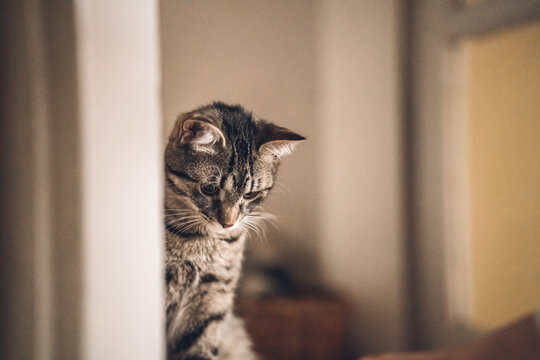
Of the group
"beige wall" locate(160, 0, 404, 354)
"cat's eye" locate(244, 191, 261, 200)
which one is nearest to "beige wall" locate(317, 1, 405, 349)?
"beige wall" locate(160, 0, 404, 354)

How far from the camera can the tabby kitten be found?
45 cm

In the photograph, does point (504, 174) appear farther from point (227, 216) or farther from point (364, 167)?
point (227, 216)

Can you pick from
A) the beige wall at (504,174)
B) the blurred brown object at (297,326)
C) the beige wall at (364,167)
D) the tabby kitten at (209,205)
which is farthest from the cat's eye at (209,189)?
the beige wall at (504,174)

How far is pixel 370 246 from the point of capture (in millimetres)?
1088

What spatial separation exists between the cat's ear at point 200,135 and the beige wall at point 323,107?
0.03 metres

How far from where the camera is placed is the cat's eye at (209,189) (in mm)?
474

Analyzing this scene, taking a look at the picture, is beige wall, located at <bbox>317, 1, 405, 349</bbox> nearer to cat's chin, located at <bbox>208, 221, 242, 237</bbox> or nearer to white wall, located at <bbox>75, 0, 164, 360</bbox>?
cat's chin, located at <bbox>208, 221, 242, 237</bbox>

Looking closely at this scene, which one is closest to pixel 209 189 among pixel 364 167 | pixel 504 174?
pixel 364 167

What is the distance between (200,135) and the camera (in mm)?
447

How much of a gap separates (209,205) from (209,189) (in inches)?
0.8

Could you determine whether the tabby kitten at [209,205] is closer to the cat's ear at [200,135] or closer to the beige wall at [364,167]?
the cat's ear at [200,135]

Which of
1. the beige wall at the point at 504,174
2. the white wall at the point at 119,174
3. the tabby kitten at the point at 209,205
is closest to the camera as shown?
the white wall at the point at 119,174

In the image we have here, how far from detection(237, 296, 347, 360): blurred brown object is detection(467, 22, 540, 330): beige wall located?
Answer: 1.33ft

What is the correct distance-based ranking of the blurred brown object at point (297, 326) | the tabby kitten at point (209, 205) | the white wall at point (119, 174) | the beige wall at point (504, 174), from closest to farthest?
1. the white wall at point (119, 174)
2. the tabby kitten at point (209, 205)
3. the blurred brown object at point (297, 326)
4. the beige wall at point (504, 174)
